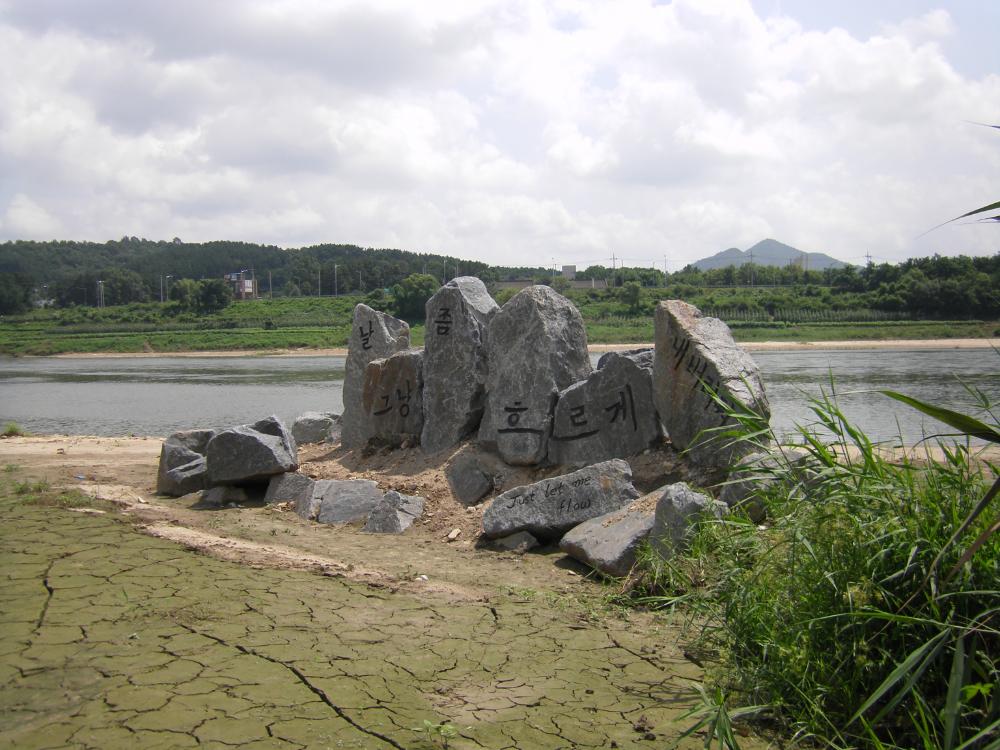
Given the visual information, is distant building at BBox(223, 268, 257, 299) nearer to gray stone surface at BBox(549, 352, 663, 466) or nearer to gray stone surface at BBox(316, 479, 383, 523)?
gray stone surface at BBox(316, 479, 383, 523)

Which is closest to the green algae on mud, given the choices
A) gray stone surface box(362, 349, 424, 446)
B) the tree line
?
gray stone surface box(362, 349, 424, 446)

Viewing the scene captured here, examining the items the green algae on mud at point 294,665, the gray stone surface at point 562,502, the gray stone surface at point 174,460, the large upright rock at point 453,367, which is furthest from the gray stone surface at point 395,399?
the green algae on mud at point 294,665

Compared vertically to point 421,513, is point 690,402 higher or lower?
higher

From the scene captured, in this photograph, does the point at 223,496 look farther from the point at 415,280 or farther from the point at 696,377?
the point at 415,280

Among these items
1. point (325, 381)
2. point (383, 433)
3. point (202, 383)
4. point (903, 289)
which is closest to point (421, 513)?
point (383, 433)

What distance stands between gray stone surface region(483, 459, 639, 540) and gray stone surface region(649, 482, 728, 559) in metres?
1.16

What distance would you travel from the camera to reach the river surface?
65.3 feet

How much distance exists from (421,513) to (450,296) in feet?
9.44

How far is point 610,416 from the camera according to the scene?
868 centimetres

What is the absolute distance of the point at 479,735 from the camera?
12.7 feet

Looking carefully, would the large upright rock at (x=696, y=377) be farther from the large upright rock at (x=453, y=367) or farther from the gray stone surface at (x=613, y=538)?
the large upright rock at (x=453, y=367)

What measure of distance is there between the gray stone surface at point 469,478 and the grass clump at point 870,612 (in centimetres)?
425

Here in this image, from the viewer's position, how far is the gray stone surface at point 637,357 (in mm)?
8805

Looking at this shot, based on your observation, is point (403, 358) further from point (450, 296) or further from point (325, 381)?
point (325, 381)
